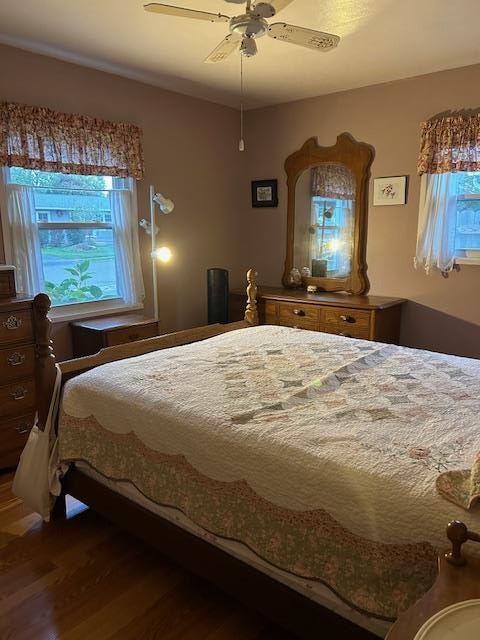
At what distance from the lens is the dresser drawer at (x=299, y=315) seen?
3828 mm

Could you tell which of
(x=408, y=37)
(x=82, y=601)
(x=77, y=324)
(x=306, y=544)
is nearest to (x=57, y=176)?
(x=77, y=324)

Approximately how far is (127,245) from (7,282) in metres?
1.11

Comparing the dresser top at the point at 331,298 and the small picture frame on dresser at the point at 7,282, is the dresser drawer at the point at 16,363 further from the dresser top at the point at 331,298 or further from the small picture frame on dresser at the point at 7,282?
the dresser top at the point at 331,298

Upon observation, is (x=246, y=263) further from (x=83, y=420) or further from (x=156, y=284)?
(x=83, y=420)

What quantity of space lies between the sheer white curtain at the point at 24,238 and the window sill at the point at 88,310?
24 centimetres

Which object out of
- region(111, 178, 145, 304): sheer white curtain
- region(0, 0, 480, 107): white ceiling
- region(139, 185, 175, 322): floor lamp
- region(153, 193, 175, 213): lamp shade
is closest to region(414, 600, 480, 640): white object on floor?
region(0, 0, 480, 107): white ceiling

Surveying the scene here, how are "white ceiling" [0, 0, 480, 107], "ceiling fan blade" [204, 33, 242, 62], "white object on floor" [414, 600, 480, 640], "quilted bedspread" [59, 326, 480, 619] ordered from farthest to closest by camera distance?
"white ceiling" [0, 0, 480, 107] → "ceiling fan blade" [204, 33, 242, 62] → "quilted bedspread" [59, 326, 480, 619] → "white object on floor" [414, 600, 480, 640]

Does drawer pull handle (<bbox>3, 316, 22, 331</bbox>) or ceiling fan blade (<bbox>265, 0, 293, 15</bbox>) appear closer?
ceiling fan blade (<bbox>265, 0, 293, 15</bbox>)

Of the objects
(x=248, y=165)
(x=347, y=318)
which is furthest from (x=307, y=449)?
(x=248, y=165)

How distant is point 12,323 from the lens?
2.69 m

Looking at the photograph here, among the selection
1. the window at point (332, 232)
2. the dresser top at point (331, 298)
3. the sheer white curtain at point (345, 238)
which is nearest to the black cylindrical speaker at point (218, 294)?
the dresser top at point (331, 298)

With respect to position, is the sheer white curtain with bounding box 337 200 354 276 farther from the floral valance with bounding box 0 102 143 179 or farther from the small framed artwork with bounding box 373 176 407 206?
the floral valance with bounding box 0 102 143 179

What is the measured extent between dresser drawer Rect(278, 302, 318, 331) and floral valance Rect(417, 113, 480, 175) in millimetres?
1324

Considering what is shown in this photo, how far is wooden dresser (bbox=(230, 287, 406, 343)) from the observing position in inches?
140
